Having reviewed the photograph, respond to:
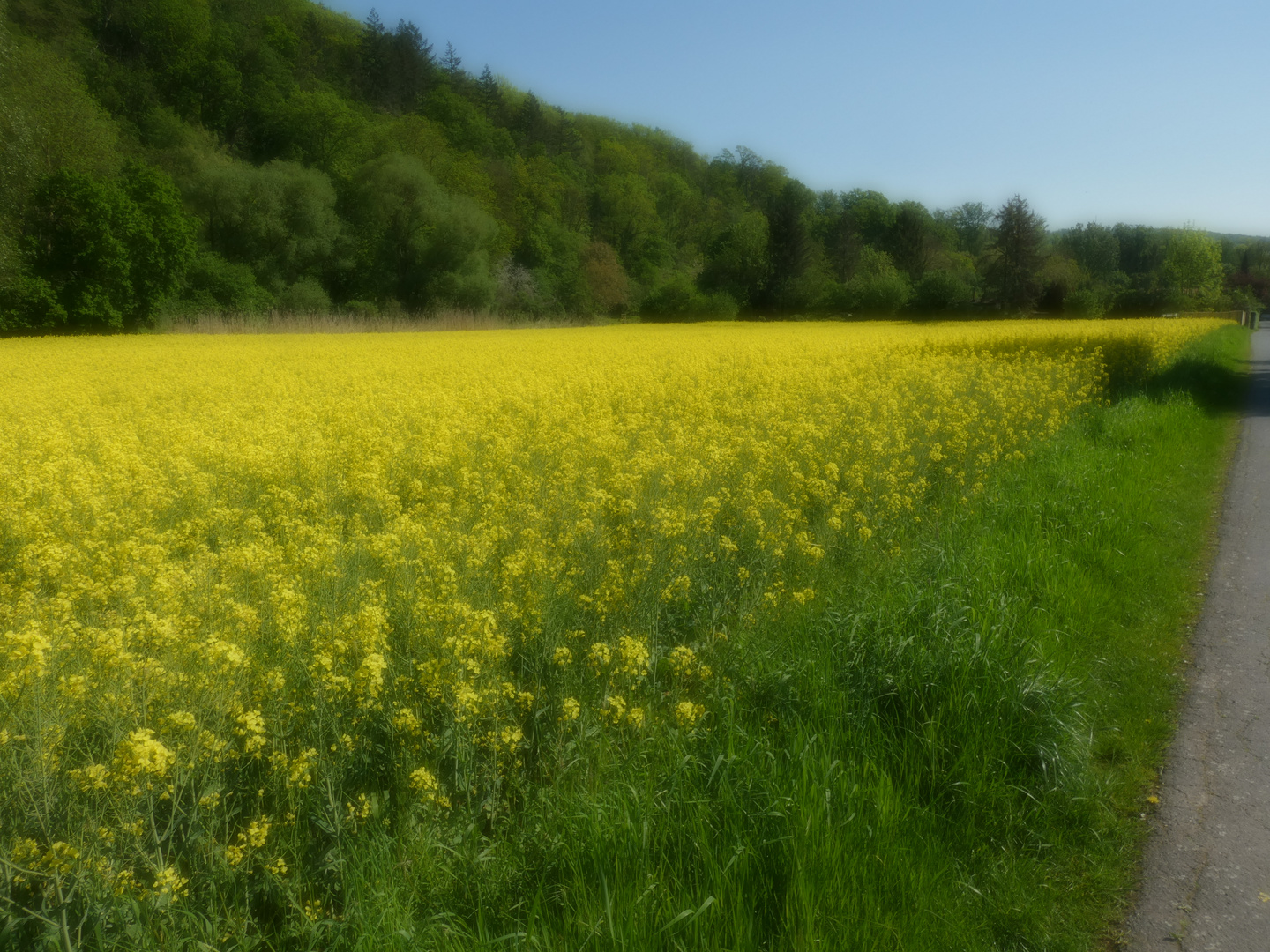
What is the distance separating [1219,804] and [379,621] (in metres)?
3.62

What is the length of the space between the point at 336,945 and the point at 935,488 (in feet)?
22.4

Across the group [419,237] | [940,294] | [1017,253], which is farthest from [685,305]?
[1017,253]

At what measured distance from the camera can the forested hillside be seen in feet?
111

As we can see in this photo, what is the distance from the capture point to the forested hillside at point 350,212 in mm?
33844

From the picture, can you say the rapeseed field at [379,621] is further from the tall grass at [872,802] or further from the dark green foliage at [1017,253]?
the dark green foliage at [1017,253]

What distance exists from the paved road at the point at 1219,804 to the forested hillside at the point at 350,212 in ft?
121

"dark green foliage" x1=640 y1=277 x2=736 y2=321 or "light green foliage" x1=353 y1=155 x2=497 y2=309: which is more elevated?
"light green foliage" x1=353 y1=155 x2=497 y2=309

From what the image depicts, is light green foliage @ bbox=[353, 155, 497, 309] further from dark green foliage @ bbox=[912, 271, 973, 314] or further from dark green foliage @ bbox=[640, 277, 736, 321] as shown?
dark green foliage @ bbox=[912, 271, 973, 314]

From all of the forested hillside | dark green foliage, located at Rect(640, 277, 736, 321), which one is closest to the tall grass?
the forested hillside

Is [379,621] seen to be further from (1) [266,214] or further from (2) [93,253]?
(1) [266,214]

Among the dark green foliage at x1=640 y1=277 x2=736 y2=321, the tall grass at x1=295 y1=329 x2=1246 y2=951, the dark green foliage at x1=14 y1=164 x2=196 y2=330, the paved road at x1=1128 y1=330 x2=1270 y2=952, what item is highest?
the dark green foliage at x1=14 y1=164 x2=196 y2=330

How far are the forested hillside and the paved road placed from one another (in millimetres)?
36749

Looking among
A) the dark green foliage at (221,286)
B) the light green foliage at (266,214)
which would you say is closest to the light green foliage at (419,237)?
the light green foliage at (266,214)

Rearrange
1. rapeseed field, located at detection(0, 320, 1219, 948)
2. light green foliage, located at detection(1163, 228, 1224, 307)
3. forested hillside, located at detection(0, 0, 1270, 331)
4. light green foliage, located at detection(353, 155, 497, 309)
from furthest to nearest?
light green foliage, located at detection(1163, 228, 1224, 307)
light green foliage, located at detection(353, 155, 497, 309)
forested hillside, located at detection(0, 0, 1270, 331)
rapeseed field, located at detection(0, 320, 1219, 948)
